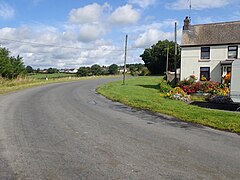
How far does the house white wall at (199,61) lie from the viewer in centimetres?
2730

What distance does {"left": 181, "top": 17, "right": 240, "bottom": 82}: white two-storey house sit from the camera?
27062mm

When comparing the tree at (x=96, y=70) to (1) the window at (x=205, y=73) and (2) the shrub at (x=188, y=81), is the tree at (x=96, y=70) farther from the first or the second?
(2) the shrub at (x=188, y=81)

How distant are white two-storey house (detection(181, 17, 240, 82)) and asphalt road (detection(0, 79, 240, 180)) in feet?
68.1

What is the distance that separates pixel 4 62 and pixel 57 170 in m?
39.9

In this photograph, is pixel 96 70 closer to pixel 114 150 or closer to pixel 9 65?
pixel 9 65

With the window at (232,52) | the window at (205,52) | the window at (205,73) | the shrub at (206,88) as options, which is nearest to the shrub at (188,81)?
the window at (205,73)

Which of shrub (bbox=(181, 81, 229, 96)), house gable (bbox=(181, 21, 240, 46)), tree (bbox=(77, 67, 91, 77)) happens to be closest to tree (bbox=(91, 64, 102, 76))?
tree (bbox=(77, 67, 91, 77))

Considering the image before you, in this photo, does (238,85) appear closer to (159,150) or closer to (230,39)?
(159,150)

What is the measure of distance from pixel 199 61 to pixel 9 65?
33007 millimetres

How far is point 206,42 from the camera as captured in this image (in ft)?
91.8

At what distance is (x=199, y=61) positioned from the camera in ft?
92.1

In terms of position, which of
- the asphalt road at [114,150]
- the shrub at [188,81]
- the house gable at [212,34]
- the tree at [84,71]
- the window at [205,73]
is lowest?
the asphalt road at [114,150]

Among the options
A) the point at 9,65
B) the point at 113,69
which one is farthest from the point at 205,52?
the point at 113,69

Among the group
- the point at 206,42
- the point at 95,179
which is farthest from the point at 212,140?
the point at 206,42
